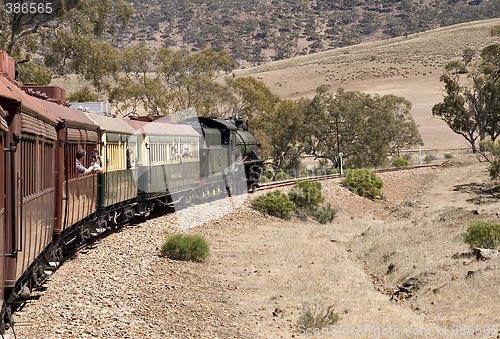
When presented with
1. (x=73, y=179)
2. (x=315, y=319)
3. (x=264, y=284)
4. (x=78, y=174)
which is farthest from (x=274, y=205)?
(x=315, y=319)

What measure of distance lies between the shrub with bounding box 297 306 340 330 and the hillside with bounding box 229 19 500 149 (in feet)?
296

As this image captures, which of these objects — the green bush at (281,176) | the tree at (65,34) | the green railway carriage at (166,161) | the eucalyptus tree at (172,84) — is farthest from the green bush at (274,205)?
the eucalyptus tree at (172,84)

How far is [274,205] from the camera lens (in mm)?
30328

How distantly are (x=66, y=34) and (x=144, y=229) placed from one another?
17.3 meters

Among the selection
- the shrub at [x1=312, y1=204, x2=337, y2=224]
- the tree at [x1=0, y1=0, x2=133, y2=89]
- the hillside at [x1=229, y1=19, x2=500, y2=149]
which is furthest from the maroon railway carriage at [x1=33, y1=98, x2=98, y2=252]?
the hillside at [x1=229, y1=19, x2=500, y2=149]

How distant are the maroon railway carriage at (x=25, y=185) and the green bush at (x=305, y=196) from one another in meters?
22.3

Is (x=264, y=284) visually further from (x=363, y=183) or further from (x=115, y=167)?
(x=363, y=183)

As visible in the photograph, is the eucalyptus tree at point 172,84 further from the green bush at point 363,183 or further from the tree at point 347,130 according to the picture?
the green bush at point 363,183

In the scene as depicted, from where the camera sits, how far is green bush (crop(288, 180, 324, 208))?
111ft

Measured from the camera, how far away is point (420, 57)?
135 metres

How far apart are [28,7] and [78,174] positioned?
22482 millimetres

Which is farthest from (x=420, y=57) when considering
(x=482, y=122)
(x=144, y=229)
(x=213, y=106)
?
(x=144, y=229)

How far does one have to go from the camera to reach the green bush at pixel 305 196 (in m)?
33.8

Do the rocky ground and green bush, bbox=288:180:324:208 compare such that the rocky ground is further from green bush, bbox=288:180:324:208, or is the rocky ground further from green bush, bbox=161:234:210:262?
green bush, bbox=288:180:324:208
